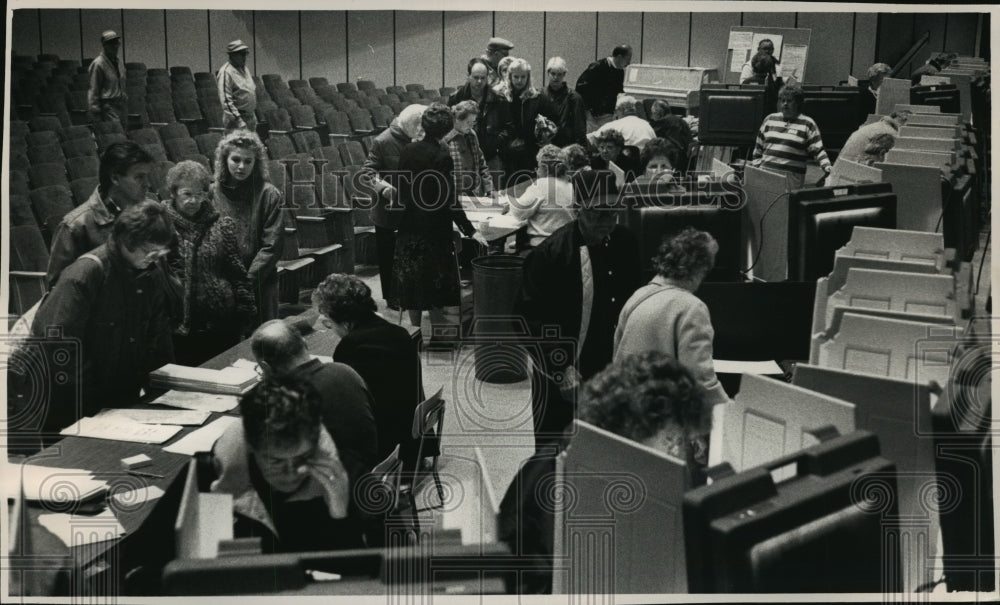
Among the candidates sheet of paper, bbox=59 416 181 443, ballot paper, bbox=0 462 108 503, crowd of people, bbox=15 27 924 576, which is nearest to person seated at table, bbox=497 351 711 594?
crowd of people, bbox=15 27 924 576

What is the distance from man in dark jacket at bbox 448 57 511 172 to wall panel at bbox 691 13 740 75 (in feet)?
4.06

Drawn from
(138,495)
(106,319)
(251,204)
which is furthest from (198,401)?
(251,204)

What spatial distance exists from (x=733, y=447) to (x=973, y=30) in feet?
8.19

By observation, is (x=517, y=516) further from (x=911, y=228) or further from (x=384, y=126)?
(x=384, y=126)

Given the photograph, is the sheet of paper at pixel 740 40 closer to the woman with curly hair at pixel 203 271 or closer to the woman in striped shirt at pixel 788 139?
the woman in striped shirt at pixel 788 139

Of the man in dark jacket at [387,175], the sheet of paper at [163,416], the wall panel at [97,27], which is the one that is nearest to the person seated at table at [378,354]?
the sheet of paper at [163,416]

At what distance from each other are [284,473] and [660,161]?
2.86 meters

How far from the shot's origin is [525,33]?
4.71 meters

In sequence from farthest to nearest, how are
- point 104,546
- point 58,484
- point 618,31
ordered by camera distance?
point 618,31 < point 58,484 < point 104,546

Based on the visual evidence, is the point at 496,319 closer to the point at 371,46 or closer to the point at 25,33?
the point at 371,46

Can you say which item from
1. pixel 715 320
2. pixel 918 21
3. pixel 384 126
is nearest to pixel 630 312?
pixel 715 320

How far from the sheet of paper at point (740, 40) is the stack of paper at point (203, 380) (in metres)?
2.33

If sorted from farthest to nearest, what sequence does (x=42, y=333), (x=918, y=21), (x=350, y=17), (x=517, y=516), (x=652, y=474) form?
(x=350, y=17) → (x=918, y=21) → (x=42, y=333) → (x=517, y=516) → (x=652, y=474)

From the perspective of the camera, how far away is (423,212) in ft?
19.1
